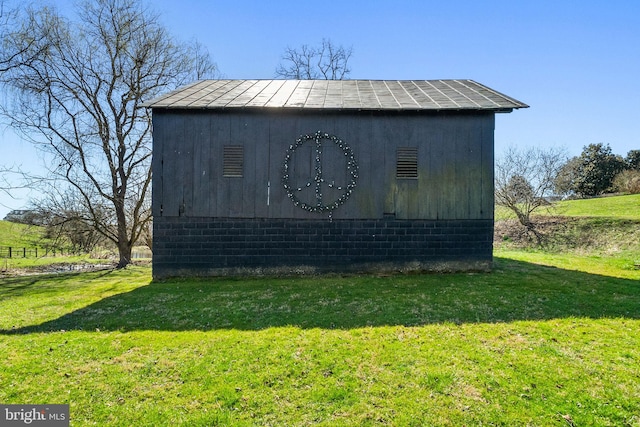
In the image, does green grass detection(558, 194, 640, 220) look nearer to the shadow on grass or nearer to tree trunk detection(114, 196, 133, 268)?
the shadow on grass

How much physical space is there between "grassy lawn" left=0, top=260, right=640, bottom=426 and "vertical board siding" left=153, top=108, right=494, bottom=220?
2.55 metres

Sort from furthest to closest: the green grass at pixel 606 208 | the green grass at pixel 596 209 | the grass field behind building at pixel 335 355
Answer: the green grass at pixel 596 209 → the green grass at pixel 606 208 → the grass field behind building at pixel 335 355

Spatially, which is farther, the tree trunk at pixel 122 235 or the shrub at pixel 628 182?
the shrub at pixel 628 182

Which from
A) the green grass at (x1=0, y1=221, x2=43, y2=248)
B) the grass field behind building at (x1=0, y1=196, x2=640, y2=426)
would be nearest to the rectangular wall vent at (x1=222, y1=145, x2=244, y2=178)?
the grass field behind building at (x1=0, y1=196, x2=640, y2=426)

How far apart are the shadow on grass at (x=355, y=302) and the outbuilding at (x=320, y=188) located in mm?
798

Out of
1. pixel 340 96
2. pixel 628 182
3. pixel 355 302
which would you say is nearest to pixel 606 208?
pixel 628 182

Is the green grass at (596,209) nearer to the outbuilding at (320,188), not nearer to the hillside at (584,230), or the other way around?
the hillside at (584,230)

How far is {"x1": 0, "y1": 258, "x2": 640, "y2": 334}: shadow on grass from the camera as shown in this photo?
6.08m

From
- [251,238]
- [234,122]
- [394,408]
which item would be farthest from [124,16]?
[394,408]

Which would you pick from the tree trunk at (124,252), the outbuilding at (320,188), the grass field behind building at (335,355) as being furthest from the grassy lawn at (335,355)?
the tree trunk at (124,252)

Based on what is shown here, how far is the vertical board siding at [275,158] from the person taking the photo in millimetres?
9664

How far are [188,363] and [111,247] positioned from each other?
14.7 meters

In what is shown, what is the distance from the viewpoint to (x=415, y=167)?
32.1 feet

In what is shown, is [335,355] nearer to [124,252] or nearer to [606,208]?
[124,252]
